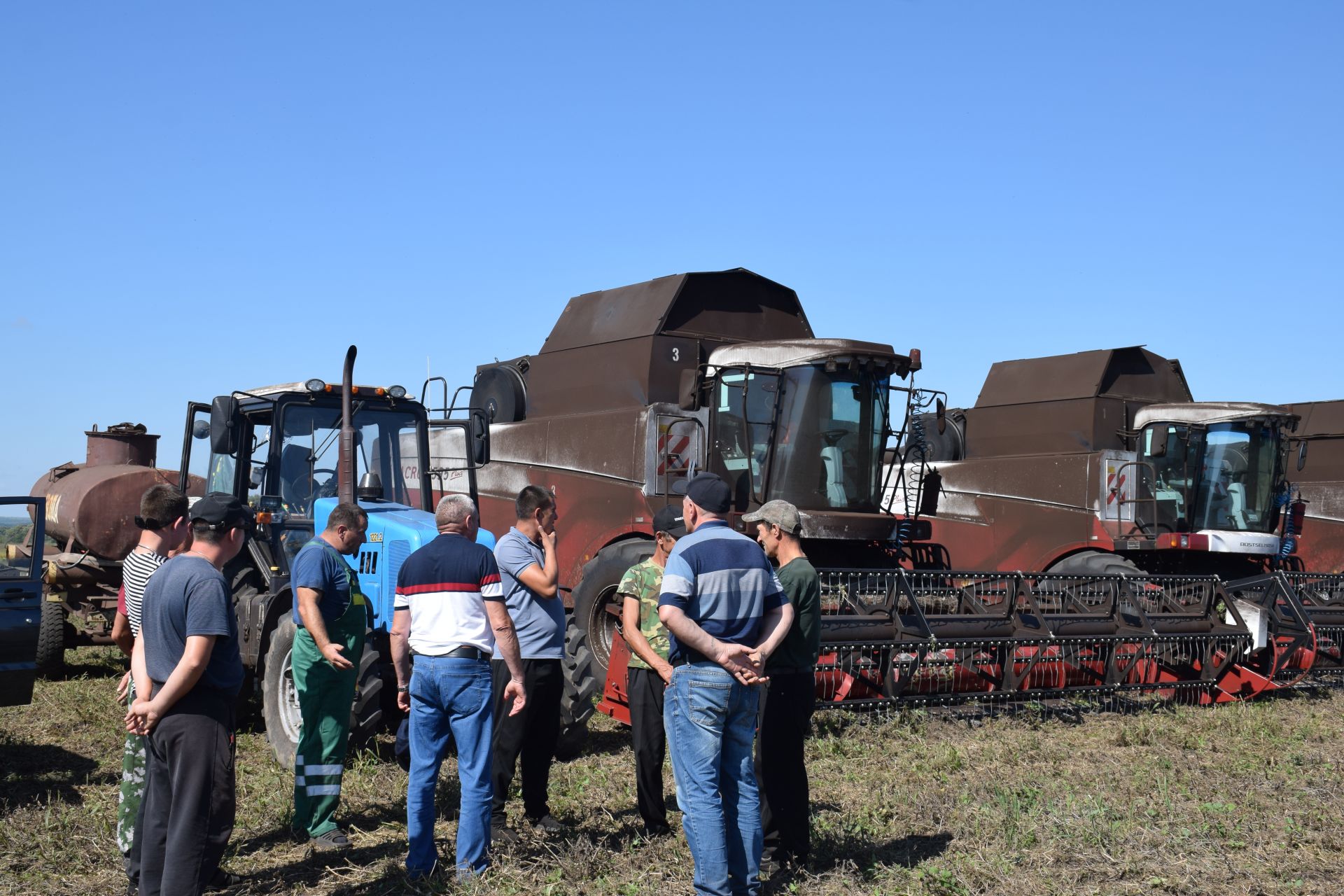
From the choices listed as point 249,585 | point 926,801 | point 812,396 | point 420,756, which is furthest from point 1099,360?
point 420,756

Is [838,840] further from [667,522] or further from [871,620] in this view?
[871,620]

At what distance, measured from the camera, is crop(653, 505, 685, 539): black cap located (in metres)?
5.87

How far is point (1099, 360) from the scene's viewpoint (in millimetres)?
14656

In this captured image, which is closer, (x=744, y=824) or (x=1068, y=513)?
(x=744, y=824)

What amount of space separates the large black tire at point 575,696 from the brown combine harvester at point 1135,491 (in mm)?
4513

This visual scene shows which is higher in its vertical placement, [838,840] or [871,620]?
[871,620]

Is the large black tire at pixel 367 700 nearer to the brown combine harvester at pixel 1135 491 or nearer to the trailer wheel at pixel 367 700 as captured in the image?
the trailer wheel at pixel 367 700

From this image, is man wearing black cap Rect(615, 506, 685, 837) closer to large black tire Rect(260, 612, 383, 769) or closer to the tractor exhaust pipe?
large black tire Rect(260, 612, 383, 769)

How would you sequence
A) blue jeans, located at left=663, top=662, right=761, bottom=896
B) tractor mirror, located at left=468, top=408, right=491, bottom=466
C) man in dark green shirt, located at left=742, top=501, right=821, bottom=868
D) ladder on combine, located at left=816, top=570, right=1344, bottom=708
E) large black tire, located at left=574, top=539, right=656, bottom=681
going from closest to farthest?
blue jeans, located at left=663, top=662, right=761, bottom=896, man in dark green shirt, located at left=742, top=501, right=821, bottom=868, tractor mirror, located at left=468, top=408, right=491, bottom=466, ladder on combine, located at left=816, top=570, right=1344, bottom=708, large black tire, located at left=574, top=539, right=656, bottom=681

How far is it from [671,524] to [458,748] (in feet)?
5.24

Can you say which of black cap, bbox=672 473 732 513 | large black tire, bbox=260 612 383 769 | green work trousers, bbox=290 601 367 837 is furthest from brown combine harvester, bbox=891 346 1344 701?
green work trousers, bbox=290 601 367 837

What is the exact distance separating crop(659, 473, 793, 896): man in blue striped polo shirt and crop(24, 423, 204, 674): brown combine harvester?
27.5 ft

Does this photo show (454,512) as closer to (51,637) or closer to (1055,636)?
(1055,636)

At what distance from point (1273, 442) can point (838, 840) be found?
1025 centimetres
